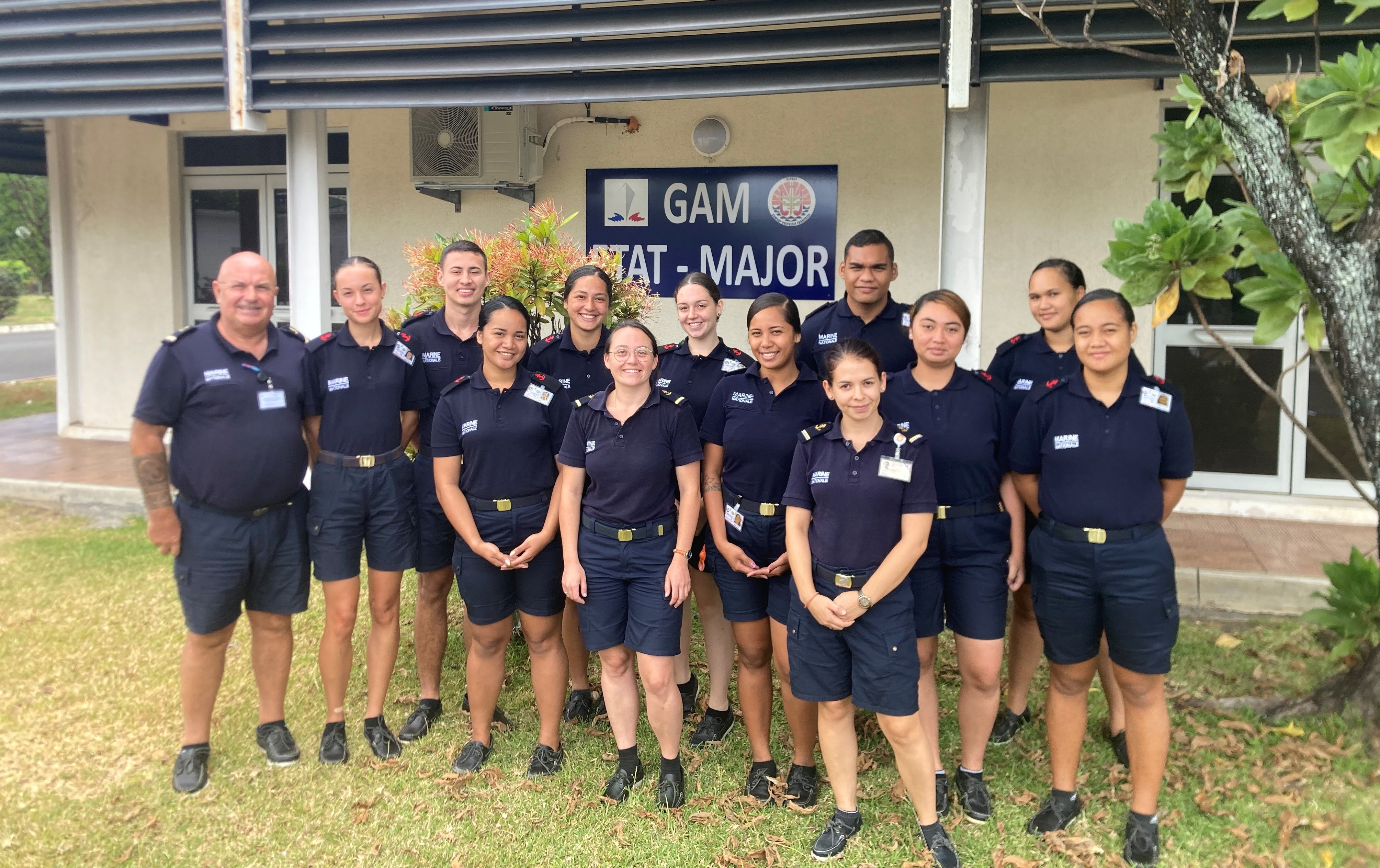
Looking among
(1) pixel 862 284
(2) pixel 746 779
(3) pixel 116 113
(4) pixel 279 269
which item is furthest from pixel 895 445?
(4) pixel 279 269

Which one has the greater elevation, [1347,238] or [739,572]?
[1347,238]

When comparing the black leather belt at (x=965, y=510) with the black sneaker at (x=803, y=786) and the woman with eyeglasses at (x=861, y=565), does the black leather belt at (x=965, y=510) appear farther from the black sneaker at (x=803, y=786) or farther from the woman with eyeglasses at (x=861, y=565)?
the black sneaker at (x=803, y=786)

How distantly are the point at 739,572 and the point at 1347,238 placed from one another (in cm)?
240

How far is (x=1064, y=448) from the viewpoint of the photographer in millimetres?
3047

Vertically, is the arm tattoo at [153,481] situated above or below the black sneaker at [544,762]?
above

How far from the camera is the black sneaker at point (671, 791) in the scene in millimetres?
3402

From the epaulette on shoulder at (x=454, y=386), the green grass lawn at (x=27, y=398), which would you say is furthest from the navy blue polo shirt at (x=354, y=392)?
the green grass lawn at (x=27, y=398)

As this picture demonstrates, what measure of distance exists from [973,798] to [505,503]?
6.45ft

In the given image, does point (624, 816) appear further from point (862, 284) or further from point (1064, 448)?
point (862, 284)

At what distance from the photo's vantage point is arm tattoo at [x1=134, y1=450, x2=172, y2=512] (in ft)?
11.0

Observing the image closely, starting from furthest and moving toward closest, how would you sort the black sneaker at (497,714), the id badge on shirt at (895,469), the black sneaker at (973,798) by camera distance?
the black sneaker at (497,714) → the black sneaker at (973,798) → the id badge on shirt at (895,469)

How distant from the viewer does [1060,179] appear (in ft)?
21.1

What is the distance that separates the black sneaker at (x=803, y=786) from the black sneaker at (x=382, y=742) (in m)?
1.55

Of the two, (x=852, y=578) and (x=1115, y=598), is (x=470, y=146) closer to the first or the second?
(x=852, y=578)
